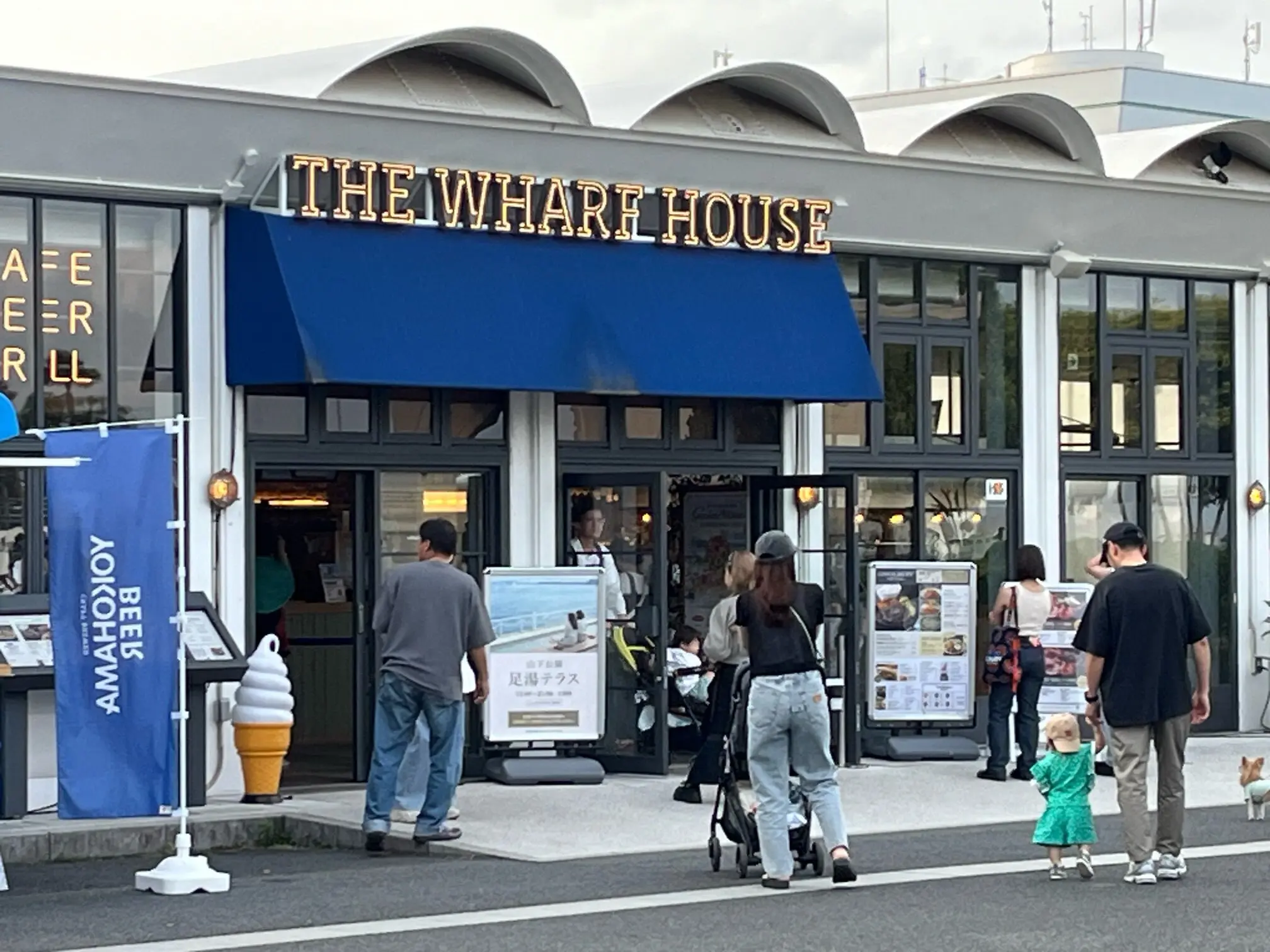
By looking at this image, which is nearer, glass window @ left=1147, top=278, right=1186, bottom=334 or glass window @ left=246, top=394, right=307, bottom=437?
glass window @ left=246, top=394, right=307, bottom=437

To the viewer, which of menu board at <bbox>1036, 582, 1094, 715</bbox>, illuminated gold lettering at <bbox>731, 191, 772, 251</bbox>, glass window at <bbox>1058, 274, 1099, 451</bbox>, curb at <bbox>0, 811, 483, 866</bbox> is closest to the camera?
curb at <bbox>0, 811, 483, 866</bbox>

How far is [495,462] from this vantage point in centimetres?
1720

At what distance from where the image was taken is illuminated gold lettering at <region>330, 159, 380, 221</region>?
1608cm

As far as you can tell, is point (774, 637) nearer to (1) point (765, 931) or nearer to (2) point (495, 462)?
(1) point (765, 931)

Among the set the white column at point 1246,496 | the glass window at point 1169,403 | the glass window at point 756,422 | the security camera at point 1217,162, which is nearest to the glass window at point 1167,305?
the glass window at point 1169,403

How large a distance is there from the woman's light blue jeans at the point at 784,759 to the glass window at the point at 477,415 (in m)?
5.87

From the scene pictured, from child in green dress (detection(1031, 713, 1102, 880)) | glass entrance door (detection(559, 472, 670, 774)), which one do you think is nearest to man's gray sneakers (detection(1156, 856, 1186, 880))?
child in green dress (detection(1031, 713, 1102, 880))

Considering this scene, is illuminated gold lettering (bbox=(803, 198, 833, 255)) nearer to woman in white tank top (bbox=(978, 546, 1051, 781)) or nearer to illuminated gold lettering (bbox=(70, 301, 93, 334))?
woman in white tank top (bbox=(978, 546, 1051, 781))

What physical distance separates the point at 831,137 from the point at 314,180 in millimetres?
4717

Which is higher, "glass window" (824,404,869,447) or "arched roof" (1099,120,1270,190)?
"arched roof" (1099,120,1270,190)

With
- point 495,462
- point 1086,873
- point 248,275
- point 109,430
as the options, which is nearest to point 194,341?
point 248,275

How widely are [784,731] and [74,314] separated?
6.32 m

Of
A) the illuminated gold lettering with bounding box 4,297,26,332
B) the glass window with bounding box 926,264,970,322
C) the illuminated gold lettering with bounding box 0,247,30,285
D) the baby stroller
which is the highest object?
the glass window with bounding box 926,264,970,322

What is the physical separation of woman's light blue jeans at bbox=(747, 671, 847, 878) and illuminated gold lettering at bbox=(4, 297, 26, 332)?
6194mm
